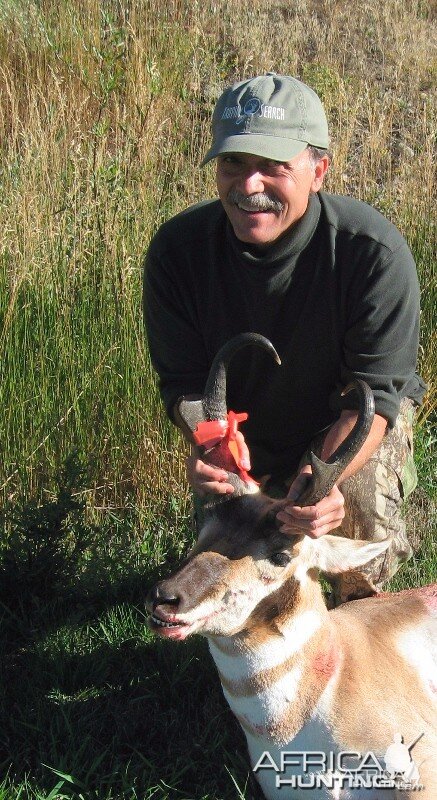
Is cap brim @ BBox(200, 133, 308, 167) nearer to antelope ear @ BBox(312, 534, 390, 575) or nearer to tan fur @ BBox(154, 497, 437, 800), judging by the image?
tan fur @ BBox(154, 497, 437, 800)

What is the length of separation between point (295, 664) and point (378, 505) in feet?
3.53

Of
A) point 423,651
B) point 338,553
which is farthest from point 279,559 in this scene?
point 423,651

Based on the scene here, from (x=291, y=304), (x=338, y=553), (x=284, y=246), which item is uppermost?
(x=284, y=246)

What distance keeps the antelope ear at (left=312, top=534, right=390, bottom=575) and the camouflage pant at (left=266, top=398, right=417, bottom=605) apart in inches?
26.7

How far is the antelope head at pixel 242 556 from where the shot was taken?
2.81 meters

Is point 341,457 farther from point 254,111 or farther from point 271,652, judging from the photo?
point 254,111

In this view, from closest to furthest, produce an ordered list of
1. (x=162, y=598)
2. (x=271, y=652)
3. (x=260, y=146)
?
(x=162, y=598) < (x=271, y=652) < (x=260, y=146)

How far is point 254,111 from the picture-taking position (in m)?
3.46

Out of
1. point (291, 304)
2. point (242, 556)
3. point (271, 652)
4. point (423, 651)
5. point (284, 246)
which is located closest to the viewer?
point (242, 556)

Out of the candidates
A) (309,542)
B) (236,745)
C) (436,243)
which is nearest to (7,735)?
(236,745)

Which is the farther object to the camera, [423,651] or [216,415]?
[423,651]

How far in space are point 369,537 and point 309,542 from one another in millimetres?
969

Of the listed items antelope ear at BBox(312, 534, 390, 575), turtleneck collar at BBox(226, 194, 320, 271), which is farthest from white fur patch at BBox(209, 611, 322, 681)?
turtleneck collar at BBox(226, 194, 320, 271)

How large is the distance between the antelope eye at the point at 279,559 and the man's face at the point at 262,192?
1196 millimetres
